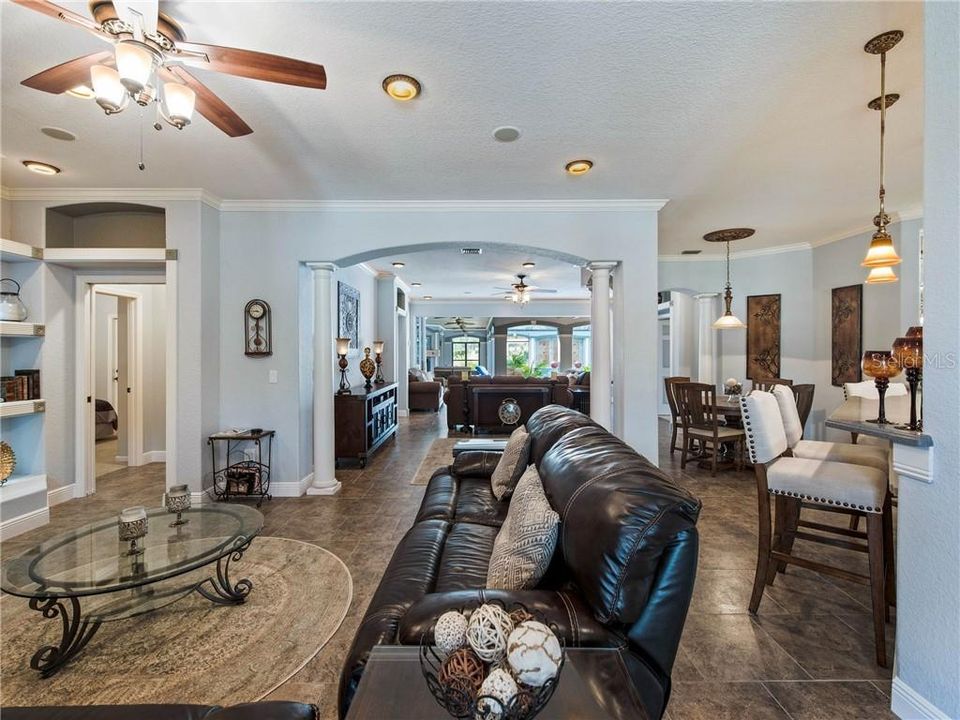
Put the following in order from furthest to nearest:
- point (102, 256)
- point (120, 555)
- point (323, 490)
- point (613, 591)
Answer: point (323, 490) < point (102, 256) < point (120, 555) < point (613, 591)

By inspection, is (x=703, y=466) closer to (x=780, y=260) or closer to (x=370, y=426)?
(x=780, y=260)

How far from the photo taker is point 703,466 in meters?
4.92

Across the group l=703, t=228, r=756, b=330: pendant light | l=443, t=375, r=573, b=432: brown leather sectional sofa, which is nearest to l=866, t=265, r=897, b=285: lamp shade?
l=703, t=228, r=756, b=330: pendant light

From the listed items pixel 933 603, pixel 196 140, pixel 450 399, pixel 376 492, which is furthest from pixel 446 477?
pixel 450 399

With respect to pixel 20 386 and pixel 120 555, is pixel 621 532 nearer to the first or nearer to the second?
pixel 120 555

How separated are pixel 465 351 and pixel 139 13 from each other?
16.9 metres

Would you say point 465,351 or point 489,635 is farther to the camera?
point 465,351

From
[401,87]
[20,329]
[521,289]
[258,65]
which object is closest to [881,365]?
[401,87]

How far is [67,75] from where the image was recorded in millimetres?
1749

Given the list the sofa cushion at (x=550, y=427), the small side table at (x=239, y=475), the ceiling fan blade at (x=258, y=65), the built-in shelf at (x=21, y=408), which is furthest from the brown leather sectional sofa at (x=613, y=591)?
the built-in shelf at (x=21, y=408)

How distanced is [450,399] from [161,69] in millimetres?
5668

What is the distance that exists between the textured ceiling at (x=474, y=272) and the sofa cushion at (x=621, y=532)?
14.4ft

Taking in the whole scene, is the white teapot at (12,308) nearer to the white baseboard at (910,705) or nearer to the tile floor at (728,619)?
the tile floor at (728,619)

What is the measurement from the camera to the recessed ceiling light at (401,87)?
7.07ft
